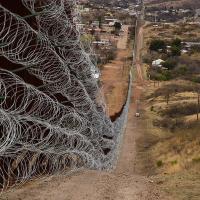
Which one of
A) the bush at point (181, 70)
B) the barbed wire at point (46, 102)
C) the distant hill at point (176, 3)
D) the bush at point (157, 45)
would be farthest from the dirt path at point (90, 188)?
the distant hill at point (176, 3)

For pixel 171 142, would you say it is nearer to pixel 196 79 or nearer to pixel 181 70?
pixel 196 79

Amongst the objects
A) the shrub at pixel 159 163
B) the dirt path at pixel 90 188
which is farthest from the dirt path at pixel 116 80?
the dirt path at pixel 90 188

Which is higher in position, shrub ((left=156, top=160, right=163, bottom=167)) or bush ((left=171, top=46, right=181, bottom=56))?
shrub ((left=156, top=160, right=163, bottom=167))

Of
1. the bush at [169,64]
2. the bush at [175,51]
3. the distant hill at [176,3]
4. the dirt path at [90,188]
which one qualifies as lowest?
the bush at [169,64]

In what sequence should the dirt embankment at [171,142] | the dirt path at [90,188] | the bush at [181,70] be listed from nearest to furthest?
1. the dirt path at [90,188]
2. the dirt embankment at [171,142]
3. the bush at [181,70]

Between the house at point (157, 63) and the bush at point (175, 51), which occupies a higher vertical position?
the bush at point (175, 51)

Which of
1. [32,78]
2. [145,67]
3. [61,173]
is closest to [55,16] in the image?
[32,78]

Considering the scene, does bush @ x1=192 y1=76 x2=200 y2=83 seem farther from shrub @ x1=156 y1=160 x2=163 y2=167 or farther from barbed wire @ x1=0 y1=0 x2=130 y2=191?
barbed wire @ x1=0 y1=0 x2=130 y2=191

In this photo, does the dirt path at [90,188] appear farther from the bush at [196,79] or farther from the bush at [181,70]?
the bush at [181,70]

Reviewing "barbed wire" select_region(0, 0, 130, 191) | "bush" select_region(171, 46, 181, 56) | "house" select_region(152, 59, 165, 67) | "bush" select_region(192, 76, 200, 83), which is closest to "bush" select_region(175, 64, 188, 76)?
"house" select_region(152, 59, 165, 67)

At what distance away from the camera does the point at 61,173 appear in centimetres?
1089

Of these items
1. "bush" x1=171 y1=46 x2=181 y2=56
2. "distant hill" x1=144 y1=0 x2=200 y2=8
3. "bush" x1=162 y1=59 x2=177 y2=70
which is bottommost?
"bush" x1=162 y1=59 x2=177 y2=70

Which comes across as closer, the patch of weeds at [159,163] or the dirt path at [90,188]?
the dirt path at [90,188]

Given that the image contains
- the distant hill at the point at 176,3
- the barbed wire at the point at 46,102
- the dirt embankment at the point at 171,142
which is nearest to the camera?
the barbed wire at the point at 46,102
